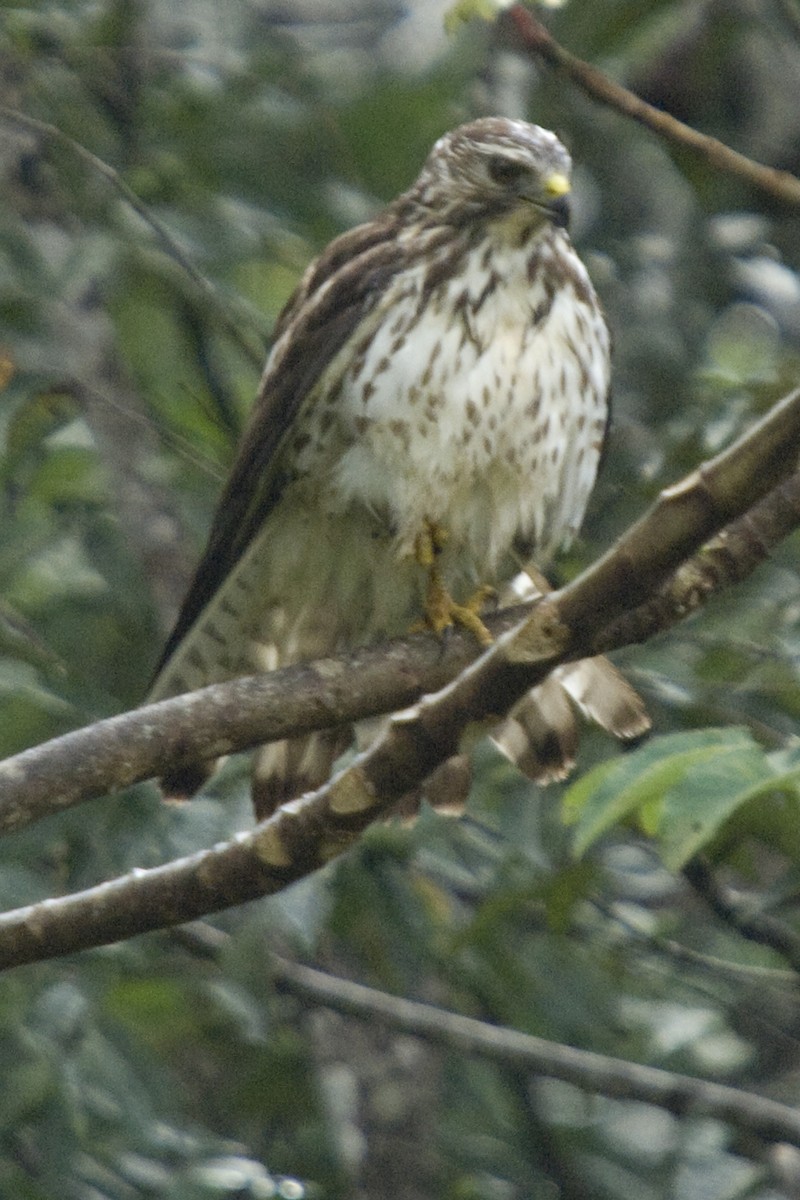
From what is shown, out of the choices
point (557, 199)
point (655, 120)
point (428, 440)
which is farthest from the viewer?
point (655, 120)

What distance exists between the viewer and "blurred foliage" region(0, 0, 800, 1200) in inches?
145

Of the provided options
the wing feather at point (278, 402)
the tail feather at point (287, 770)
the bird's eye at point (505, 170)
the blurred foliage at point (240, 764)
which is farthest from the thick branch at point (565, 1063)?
the bird's eye at point (505, 170)

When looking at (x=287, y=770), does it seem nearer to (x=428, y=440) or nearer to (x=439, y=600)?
(x=439, y=600)

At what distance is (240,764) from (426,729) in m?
1.38

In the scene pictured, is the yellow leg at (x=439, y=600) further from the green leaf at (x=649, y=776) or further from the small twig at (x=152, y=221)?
the small twig at (x=152, y=221)

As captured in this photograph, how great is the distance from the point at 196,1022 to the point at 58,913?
1.74 m

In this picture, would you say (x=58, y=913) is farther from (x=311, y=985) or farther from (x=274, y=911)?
(x=311, y=985)

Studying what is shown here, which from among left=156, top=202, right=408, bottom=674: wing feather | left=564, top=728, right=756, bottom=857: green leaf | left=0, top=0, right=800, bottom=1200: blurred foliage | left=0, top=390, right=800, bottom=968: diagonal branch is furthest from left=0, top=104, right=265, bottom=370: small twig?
left=564, top=728, right=756, bottom=857: green leaf

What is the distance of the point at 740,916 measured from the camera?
420 cm

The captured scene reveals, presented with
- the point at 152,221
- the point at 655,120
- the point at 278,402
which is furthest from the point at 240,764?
the point at 655,120

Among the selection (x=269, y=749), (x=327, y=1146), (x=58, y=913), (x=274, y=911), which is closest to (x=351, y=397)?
(x=269, y=749)

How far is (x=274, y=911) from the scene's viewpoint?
3613 mm

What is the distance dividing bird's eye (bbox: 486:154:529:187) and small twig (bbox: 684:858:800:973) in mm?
1379

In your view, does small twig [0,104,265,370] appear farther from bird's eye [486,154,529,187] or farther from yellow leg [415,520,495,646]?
yellow leg [415,520,495,646]
